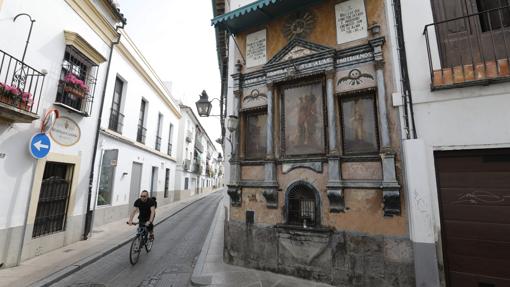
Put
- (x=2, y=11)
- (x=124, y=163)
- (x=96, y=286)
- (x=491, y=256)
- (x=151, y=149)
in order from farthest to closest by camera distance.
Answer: (x=151, y=149) < (x=124, y=163) < (x=2, y=11) < (x=96, y=286) < (x=491, y=256)

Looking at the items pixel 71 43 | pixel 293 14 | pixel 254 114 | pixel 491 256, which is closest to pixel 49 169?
pixel 71 43

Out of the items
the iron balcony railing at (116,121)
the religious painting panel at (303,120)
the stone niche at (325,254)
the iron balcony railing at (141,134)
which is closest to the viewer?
the stone niche at (325,254)

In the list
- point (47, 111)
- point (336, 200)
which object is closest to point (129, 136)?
point (47, 111)

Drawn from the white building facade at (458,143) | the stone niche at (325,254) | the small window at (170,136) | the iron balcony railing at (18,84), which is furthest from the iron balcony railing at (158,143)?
the white building facade at (458,143)

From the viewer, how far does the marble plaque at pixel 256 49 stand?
21.3 ft

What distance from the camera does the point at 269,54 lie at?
6.38 meters

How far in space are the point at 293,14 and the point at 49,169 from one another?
8419 mm

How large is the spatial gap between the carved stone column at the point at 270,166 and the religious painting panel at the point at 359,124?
5.49 feet

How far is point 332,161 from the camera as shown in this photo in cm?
497

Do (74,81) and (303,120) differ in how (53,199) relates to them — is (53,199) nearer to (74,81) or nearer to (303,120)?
(74,81)

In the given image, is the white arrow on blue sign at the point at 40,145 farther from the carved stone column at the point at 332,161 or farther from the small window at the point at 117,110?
the carved stone column at the point at 332,161

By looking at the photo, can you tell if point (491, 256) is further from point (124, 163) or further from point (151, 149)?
point (151, 149)

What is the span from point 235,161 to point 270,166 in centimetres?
107

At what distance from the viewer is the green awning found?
5795 millimetres
